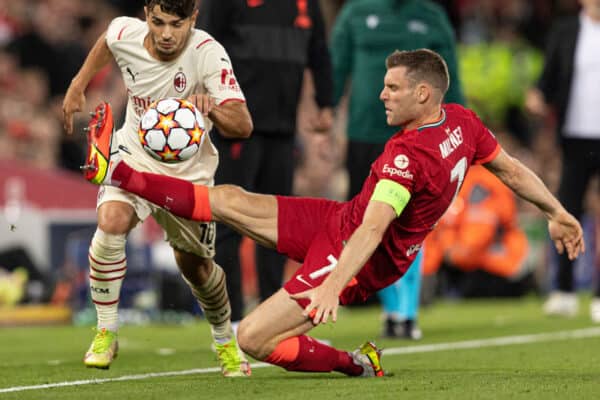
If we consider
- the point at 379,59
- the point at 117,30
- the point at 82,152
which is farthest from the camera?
the point at 82,152

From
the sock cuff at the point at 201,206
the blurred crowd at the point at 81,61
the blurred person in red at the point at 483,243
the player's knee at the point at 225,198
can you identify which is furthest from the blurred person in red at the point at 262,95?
the blurred person in red at the point at 483,243

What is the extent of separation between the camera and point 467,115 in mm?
6941

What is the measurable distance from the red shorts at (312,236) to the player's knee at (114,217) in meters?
0.78

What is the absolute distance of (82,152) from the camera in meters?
14.8

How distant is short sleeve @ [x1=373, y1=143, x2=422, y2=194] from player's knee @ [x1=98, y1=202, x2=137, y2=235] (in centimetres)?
130

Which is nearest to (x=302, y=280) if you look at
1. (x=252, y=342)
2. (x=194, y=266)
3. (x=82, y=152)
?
(x=252, y=342)

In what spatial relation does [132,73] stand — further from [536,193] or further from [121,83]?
[121,83]

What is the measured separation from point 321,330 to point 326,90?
7.31 ft

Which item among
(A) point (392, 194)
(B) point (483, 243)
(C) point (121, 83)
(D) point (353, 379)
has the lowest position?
(B) point (483, 243)

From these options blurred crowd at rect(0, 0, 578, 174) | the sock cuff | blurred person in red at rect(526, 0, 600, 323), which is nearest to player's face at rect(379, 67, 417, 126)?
the sock cuff

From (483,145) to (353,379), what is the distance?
4.47ft

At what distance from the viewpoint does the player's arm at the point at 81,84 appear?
23.6 feet

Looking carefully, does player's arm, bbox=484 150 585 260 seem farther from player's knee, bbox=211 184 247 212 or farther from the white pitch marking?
the white pitch marking

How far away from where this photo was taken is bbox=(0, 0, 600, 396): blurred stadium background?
11.6 metres
